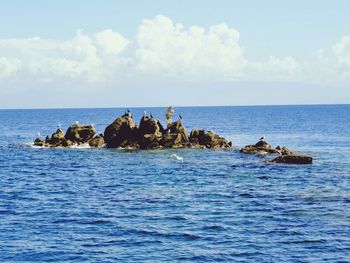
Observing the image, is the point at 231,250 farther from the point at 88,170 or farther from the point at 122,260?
the point at 88,170

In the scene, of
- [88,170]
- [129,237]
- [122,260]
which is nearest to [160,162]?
[88,170]

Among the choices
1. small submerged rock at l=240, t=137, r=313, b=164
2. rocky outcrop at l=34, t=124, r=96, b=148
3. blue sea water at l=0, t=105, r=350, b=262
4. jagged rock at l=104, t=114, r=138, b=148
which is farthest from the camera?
rocky outcrop at l=34, t=124, r=96, b=148

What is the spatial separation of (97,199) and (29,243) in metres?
15.1

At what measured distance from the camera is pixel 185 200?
50.2m

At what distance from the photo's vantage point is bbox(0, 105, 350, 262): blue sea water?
3456cm

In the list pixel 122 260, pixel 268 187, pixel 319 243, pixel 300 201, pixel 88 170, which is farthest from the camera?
pixel 88 170

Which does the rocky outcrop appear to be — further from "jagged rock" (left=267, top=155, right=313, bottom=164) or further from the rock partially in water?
"jagged rock" (left=267, top=155, right=313, bottom=164)

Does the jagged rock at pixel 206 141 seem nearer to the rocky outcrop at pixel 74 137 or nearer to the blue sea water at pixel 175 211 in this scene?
the blue sea water at pixel 175 211

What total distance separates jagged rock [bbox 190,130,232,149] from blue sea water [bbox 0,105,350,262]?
19.4 metres

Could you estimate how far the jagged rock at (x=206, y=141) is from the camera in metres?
98.6

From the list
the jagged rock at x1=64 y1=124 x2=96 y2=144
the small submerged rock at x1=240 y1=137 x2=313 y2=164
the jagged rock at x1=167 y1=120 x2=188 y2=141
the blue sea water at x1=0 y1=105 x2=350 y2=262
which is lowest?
the blue sea water at x1=0 y1=105 x2=350 y2=262

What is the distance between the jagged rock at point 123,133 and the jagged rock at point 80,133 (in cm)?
607

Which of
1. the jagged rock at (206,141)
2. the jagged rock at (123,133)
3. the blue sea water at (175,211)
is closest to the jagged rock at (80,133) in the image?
the jagged rock at (123,133)

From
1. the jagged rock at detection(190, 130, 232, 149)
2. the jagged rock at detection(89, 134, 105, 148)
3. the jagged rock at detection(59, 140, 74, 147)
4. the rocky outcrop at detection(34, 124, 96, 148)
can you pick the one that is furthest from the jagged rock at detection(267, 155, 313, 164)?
the jagged rock at detection(59, 140, 74, 147)
